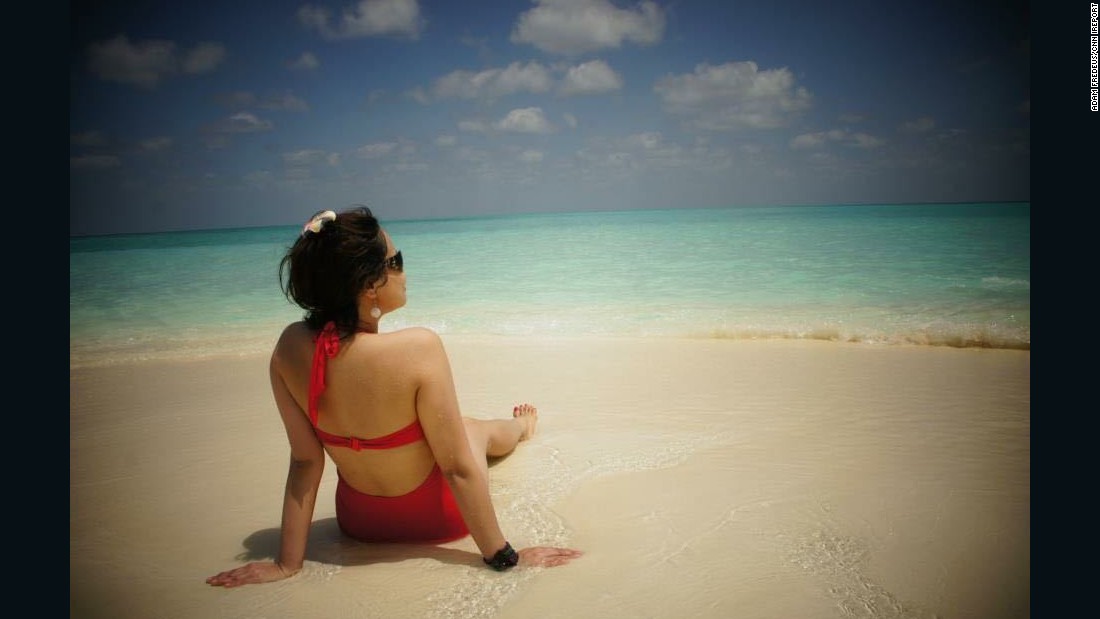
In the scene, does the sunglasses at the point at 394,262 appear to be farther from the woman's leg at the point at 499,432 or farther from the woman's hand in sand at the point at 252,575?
the woman's hand in sand at the point at 252,575

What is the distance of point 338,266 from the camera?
185 centimetres

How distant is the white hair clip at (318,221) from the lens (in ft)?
5.99

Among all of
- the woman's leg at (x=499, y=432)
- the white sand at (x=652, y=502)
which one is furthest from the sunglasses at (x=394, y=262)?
the white sand at (x=652, y=502)

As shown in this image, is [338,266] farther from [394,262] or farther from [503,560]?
[503,560]

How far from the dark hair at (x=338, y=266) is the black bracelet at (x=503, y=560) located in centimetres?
99

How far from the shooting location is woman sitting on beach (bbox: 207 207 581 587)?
1.87 meters

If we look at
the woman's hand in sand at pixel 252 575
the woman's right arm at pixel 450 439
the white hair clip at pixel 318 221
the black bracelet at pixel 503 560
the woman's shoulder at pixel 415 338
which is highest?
the white hair clip at pixel 318 221

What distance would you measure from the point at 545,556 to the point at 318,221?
1.52 m

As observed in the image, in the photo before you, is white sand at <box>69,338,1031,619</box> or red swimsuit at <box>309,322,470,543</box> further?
red swimsuit at <box>309,322,470,543</box>

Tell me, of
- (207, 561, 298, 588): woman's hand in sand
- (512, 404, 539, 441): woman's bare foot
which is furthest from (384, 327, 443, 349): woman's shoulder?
(512, 404, 539, 441): woman's bare foot

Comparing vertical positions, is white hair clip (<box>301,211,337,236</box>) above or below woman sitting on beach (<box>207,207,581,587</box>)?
above

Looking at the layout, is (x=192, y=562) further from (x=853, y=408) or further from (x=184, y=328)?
(x=184, y=328)

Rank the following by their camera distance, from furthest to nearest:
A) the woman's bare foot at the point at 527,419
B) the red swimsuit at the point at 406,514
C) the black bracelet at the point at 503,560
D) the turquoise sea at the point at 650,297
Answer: the turquoise sea at the point at 650,297
the woman's bare foot at the point at 527,419
the red swimsuit at the point at 406,514
the black bracelet at the point at 503,560

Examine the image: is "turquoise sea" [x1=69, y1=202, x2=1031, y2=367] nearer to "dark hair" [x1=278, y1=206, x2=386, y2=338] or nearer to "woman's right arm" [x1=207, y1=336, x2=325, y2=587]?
"woman's right arm" [x1=207, y1=336, x2=325, y2=587]
